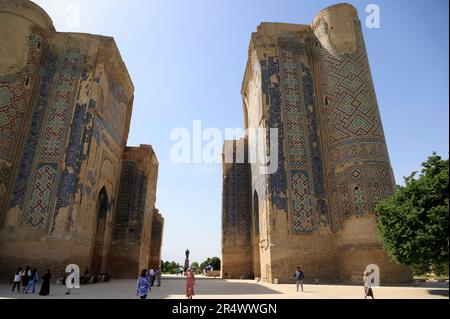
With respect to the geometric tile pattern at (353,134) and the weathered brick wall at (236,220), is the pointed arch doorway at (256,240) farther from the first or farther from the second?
the geometric tile pattern at (353,134)

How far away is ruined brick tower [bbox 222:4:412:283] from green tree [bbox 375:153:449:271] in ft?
10.5

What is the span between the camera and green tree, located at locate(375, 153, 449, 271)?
7363 millimetres

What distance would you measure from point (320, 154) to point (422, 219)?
6579mm

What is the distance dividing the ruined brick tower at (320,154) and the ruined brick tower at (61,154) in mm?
7574

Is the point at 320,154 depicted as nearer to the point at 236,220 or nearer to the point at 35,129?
the point at 236,220

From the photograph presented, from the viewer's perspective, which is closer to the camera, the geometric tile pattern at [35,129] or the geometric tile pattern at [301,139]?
the geometric tile pattern at [35,129]

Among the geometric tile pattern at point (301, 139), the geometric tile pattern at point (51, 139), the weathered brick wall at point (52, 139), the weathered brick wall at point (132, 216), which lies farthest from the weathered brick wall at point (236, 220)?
the geometric tile pattern at point (51, 139)

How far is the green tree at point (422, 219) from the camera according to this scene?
736 centimetres

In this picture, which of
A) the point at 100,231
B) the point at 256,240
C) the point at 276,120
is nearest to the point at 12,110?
the point at 100,231

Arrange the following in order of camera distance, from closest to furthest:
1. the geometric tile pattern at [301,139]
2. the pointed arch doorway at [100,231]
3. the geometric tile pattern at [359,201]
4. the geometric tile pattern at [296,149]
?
1. the geometric tile pattern at [359,201]
2. the geometric tile pattern at [296,149]
3. the geometric tile pattern at [301,139]
4. the pointed arch doorway at [100,231]

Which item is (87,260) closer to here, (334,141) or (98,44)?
(98,44)

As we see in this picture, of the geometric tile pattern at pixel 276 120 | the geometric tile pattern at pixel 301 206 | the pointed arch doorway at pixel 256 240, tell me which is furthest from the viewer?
the pointed arch doorway at pixel 256 240

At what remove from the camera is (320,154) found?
46.6 ft

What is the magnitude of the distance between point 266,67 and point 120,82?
330 inches
